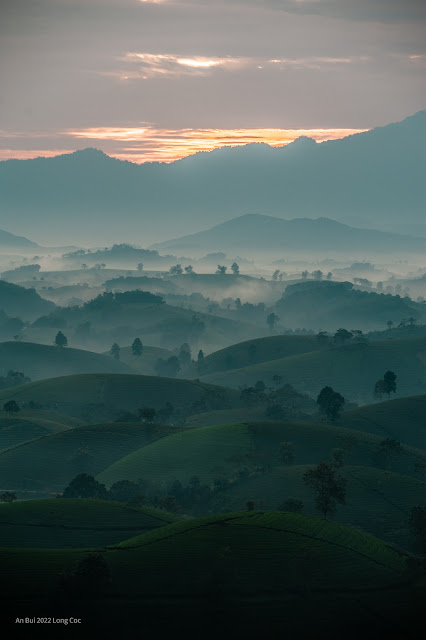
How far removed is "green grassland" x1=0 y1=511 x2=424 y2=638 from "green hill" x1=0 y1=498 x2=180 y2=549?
12870mm

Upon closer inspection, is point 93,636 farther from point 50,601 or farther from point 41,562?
point 41,562

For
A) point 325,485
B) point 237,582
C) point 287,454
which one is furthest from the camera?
point 287,454

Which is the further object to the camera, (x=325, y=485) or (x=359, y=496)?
(x=359, y=496)

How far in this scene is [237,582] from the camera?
115000mm

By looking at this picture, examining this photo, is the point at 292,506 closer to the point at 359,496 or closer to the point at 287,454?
the point at 359,496

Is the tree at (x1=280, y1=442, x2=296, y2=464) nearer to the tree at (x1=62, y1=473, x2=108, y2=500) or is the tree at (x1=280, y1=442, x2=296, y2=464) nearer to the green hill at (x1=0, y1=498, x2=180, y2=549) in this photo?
the tree at (x1=62, y1=473, x2=108, y2=500)

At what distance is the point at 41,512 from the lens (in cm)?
14562

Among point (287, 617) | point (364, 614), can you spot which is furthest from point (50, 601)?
point (364, 614)

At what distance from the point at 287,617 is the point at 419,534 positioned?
4306cm

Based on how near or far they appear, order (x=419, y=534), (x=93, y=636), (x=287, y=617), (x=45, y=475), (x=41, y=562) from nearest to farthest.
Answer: (x=93, y=636) → (x=287, y=617) → (x=41, y=562) → (x=419, y=534) → (x=45, y=475)

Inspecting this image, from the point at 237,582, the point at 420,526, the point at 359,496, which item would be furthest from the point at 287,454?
the point at 237,582

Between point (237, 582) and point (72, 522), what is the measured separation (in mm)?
38911

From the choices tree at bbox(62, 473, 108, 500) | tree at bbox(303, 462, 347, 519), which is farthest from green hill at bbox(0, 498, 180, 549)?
tree at bbox(303, 462, 347, 519)

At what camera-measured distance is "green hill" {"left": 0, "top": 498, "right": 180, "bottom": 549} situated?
136 meters
